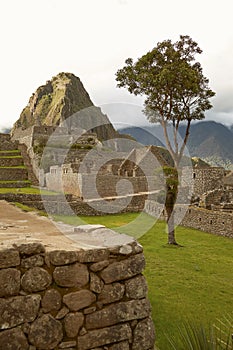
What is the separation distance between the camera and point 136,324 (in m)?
3.63

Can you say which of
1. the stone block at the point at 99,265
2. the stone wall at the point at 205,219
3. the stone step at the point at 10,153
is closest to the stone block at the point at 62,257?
the stone block at the point at 99,265

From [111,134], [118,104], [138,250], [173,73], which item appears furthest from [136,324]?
[111,134]

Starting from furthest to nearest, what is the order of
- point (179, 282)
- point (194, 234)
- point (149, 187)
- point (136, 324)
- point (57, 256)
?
1. point (149, 187)
2. point (194, 234)
3. point (179, 282)
4. point (136, 324)
5. point (57, 256)

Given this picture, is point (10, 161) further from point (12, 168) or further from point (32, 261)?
point (32, 261)

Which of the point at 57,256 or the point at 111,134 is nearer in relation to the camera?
the point at 57,256

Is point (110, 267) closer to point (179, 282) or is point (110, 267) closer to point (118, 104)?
point (179, 282)

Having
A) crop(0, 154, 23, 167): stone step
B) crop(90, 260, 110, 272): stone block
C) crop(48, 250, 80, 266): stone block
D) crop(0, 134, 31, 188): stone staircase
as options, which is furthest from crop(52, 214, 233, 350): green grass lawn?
crop(0, 154, 23, 167): stone step

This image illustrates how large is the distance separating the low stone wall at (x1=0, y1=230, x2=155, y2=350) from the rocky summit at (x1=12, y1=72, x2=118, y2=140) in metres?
80.6

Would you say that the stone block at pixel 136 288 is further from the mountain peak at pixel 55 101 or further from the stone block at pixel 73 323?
the mountain peak at pixel 55 101

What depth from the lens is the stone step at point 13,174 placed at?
1116 inches

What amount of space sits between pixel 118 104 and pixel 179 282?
5.15m

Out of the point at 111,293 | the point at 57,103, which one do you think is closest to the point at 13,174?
the point at 111,293

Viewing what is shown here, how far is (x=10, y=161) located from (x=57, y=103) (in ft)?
221

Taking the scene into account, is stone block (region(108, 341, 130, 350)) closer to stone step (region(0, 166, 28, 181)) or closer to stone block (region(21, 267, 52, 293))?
stone block (region(21, 267, 52, 293))
